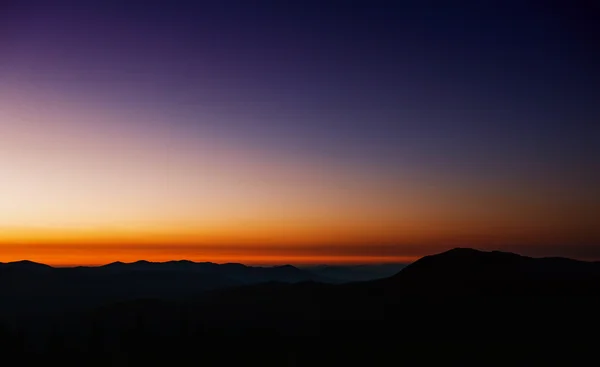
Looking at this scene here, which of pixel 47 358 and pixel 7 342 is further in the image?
pixel 7 342

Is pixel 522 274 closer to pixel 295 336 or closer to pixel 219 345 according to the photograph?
pixel 295 336

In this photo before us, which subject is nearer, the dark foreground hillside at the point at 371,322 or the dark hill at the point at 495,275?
the dark foreground hillside at the point at 371,322

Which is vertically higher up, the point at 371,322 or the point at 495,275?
the point at 495,275

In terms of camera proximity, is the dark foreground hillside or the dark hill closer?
the dark foreground hillside

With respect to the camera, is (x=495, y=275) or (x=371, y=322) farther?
(x=495, y=275)

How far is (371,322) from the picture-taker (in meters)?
91.6

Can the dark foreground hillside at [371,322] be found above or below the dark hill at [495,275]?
below

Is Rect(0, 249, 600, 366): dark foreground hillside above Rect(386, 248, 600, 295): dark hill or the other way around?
the other way around

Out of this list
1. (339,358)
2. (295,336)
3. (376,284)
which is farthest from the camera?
(376,284)

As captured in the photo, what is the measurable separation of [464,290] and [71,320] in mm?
92710

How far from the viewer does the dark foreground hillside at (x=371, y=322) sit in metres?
73.4

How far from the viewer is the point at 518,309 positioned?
82250 mm

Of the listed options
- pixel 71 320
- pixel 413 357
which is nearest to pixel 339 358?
pixel 413 357

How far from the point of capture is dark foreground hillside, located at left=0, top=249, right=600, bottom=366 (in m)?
73.4
